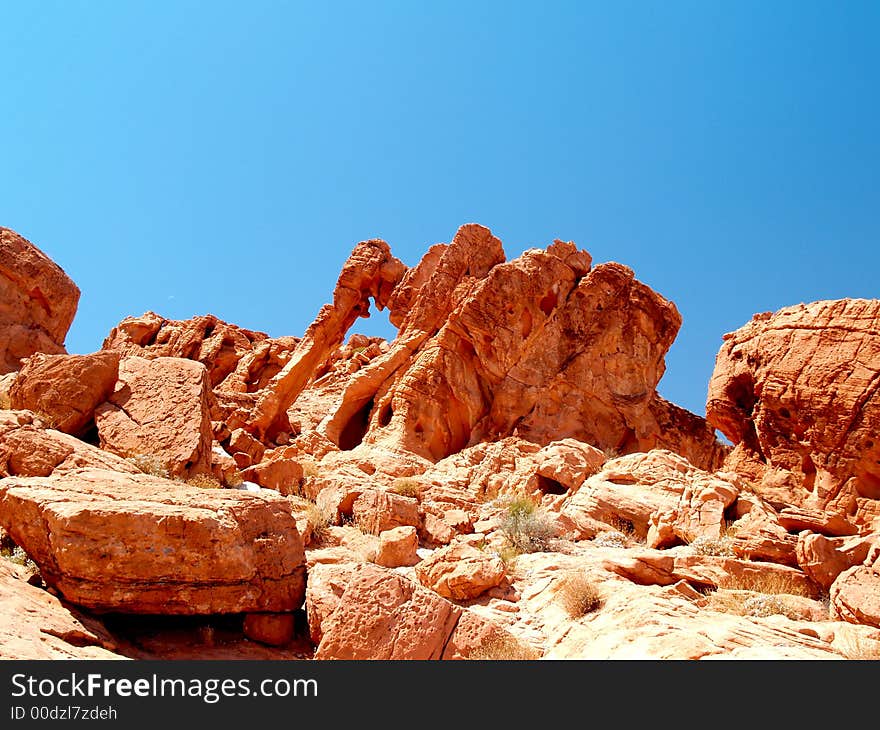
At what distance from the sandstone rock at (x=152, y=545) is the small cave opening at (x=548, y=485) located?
812 centimetres

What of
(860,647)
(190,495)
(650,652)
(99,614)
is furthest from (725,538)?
(99,614)

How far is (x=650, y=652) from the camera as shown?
17.3 feet

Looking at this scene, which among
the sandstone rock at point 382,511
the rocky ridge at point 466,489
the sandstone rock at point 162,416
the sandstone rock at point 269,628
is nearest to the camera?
the rocky ridge at point 466,489

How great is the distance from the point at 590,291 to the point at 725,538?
13740 millimetres

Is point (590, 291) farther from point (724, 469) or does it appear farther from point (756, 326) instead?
point (724, 469)

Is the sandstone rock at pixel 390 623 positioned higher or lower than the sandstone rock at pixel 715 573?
lower

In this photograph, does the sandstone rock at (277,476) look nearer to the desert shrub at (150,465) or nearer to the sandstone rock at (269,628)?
the desert shrub at (150,465)

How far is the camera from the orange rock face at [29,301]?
16.0 m

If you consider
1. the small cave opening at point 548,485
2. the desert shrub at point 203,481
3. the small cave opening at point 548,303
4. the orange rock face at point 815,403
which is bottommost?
the desert shrub at point 203,481

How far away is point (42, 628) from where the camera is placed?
531cm

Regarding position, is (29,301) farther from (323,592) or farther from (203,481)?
(323,592)

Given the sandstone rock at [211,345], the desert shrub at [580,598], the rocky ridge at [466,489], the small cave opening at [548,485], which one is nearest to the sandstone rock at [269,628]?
the rocky ridge at [466,489]

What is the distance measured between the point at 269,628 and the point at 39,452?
144 inches

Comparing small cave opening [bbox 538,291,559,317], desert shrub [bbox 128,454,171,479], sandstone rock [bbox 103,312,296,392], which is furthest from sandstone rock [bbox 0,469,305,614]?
sandstone rock [bbox 103,312,296,392]
